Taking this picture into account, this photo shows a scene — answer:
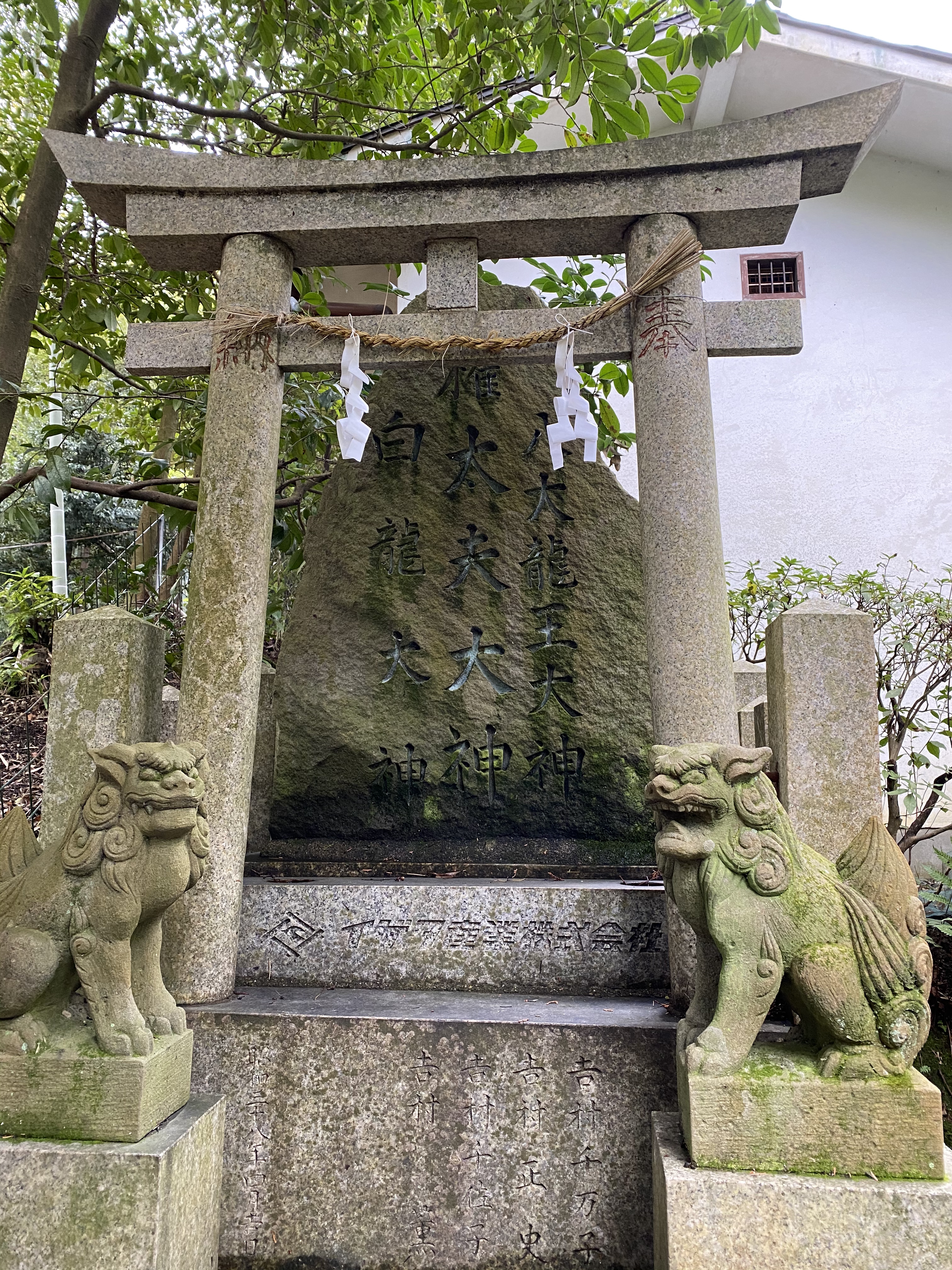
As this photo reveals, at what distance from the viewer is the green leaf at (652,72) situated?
13.5 feet

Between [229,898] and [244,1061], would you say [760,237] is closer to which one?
[229,898]

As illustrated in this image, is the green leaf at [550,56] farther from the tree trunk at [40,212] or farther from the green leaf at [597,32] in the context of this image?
the tree trunk at [40,212]

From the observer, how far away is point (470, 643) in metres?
4.22

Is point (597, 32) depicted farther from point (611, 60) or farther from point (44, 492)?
point (44, 492)

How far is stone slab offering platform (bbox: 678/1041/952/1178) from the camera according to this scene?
92.0 inches

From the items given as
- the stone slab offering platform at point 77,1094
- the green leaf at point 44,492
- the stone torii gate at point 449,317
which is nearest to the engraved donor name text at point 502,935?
the stone torii gate at point 449,317

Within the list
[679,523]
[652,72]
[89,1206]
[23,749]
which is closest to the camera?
[89,1206]

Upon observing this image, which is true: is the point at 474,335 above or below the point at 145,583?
below

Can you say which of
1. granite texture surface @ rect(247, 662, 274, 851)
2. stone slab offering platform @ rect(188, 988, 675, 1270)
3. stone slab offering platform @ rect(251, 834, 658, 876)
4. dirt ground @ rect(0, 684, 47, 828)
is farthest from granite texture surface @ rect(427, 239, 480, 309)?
dirt ground @ rect(0, 684, 47, 828)

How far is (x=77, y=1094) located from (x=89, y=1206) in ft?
0.95

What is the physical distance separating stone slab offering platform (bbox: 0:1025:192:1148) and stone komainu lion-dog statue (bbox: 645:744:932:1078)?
1.59 meters

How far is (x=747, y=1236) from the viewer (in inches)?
90.7

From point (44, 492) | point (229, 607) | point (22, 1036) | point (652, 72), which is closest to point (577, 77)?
point (652, 72)

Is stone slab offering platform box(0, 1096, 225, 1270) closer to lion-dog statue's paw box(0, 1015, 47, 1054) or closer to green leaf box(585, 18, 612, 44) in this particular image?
lion-dog statue's paw box(0, 1015, 47, 1054)
